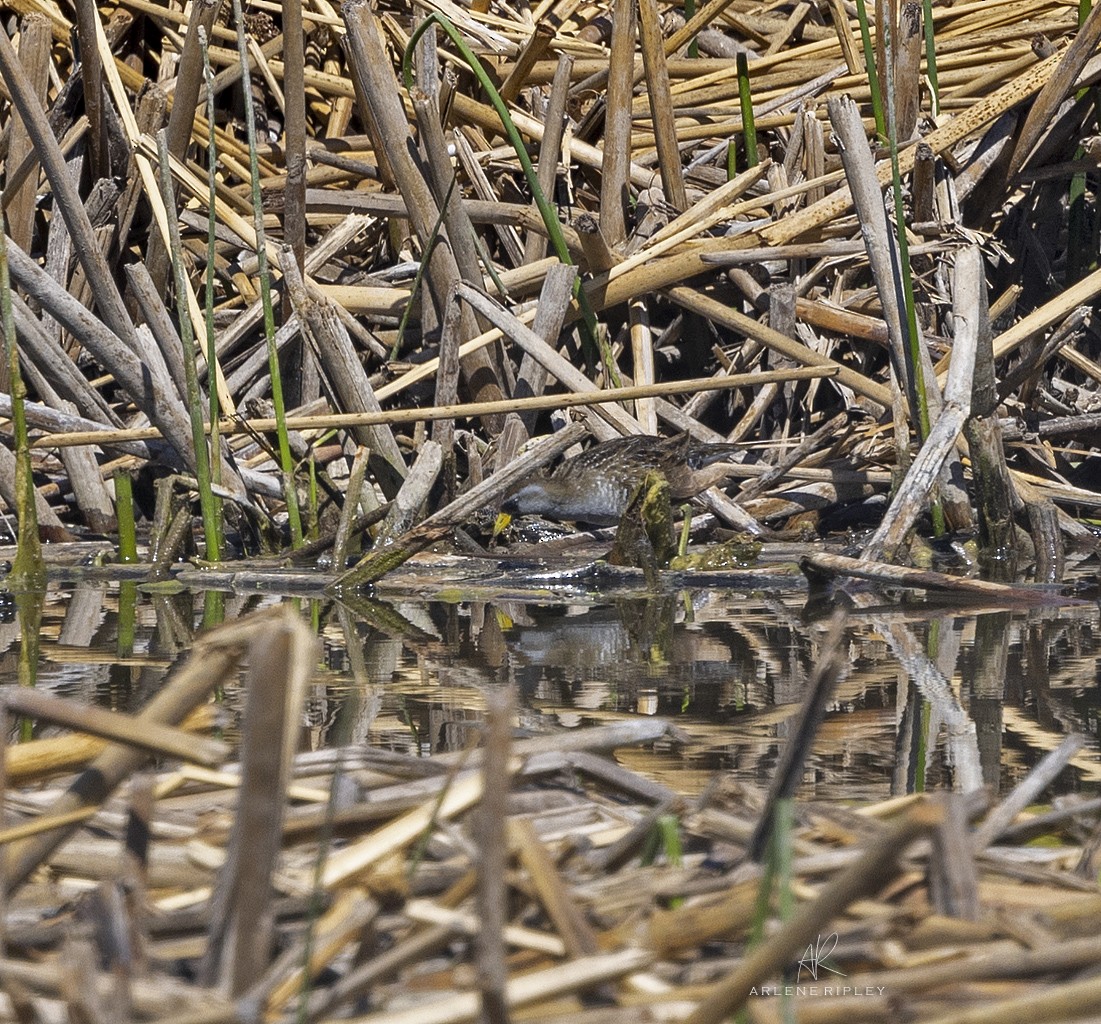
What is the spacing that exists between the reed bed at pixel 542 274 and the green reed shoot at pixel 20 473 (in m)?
0.05

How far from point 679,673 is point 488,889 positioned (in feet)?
5.01

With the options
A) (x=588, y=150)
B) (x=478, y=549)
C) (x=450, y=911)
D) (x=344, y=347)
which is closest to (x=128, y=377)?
(x=344, y=347)

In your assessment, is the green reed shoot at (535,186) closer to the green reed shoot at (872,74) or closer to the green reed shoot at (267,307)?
the green reed shoot at (267,307)

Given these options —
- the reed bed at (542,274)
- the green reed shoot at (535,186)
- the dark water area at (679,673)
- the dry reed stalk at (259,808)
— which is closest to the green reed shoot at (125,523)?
the reed bed at (542,274)

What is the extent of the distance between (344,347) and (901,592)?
1.60 m

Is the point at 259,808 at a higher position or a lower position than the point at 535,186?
lower

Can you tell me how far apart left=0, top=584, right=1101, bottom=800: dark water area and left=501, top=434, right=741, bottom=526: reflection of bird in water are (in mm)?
532

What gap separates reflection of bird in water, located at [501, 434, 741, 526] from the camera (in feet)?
12.2

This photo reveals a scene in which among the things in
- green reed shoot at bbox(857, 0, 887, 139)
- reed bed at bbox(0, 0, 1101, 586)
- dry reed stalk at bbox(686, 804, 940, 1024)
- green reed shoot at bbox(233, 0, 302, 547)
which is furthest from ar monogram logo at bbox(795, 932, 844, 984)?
green reed shoot at bbox(857, 0, 887, 139)

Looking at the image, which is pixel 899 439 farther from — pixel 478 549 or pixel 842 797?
pixel 842 797

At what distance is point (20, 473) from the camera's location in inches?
128

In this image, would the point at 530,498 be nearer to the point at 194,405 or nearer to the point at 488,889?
the point at 194,405

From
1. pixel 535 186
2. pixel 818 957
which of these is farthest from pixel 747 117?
pixel 818 957

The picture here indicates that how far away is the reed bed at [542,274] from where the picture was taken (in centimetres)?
361
